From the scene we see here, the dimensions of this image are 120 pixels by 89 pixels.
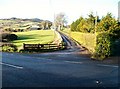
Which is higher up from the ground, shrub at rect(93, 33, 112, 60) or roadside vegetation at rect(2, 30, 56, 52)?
shrub at rect(93, 33, 112, 60)

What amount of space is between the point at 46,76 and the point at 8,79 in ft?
6.23

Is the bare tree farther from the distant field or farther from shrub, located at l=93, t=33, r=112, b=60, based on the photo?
shrub, located at l=93, t=33, r=112, b=60

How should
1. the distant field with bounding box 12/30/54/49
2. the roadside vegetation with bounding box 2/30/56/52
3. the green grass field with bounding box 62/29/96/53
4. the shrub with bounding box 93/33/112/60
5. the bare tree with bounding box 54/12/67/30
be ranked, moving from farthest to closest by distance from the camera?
the bare tree with bounding box 54/12/67/30 → the distant field with bounding box 12/30/54/49 → the roadside vegetation with bounding box 2/30/56/52 → the green grass field with bounding box 62/29/96/53 → the shrub with bounding box 93/33/112/60

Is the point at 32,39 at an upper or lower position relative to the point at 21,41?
upper

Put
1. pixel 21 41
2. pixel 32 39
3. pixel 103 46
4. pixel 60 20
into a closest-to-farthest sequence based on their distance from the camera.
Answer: pixel 103 46, pixel 21 41, pixel 32 39, pixel 60 20

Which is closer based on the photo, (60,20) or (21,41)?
(21,41)

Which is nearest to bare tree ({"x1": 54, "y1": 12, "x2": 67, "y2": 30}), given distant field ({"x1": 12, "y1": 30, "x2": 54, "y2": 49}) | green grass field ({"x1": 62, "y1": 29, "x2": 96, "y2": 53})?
distant field ({"x1": 12, "y1": 30, "x2": 54, "y2": 49})

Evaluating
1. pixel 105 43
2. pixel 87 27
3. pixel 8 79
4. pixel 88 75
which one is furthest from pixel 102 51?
pixel 87 27

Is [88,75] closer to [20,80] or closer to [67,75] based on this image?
[67,75]

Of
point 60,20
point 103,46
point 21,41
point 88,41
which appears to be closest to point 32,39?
point 21,41

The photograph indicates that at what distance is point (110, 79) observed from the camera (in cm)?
1242

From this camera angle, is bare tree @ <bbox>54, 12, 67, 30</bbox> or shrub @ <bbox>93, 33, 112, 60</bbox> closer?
shrub @ <bbox>93, 33, 112, 60</bbox>

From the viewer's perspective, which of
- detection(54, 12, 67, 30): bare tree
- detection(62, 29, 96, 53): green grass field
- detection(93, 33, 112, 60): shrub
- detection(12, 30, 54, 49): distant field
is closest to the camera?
detection(93, 33, 112, 60): shrub

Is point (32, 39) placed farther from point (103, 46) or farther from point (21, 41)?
point (103, 46)
